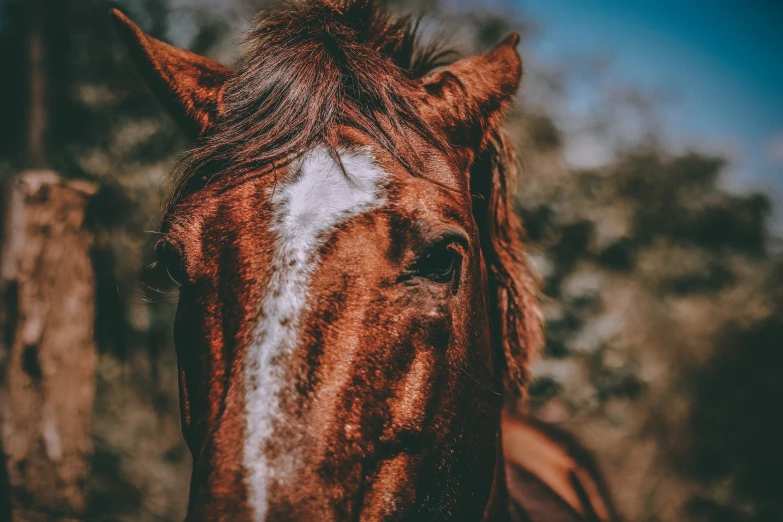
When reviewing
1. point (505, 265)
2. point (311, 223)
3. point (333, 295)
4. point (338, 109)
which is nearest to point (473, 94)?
point (338, 109)

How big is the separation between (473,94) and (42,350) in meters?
3.04

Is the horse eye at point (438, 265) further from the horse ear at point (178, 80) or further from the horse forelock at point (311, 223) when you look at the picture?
the horse ear at point (178, 80)

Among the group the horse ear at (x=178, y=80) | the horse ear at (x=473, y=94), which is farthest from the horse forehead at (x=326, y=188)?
the horse ear at (x=178, y=80)

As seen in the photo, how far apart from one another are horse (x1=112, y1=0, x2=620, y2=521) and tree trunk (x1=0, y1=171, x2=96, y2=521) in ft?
5.55

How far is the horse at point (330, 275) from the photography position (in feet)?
3.94

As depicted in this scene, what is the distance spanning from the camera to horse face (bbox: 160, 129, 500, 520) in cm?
117

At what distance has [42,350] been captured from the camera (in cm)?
312

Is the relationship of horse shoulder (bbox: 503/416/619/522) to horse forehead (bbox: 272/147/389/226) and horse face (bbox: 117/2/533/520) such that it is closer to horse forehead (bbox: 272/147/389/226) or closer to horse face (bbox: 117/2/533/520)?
horse face (bbox: 117/2/533/520)

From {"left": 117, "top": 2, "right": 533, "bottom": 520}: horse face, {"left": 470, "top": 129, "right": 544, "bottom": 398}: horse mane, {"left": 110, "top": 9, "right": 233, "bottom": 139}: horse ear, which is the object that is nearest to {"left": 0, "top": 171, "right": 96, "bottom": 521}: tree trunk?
{"left": 110, "top": 9, "right": 233, "bottom": 139}: horse ear

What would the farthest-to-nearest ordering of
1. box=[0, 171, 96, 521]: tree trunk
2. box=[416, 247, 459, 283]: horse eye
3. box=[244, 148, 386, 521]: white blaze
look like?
box=[0, 171, 96, 521]: tree trunk
box=[416, 247, 459, 283]: horse eye
box=[244, 148, 386, 521]: white blaze

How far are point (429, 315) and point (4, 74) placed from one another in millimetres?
8165

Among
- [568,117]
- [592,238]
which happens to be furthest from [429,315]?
[568,117]

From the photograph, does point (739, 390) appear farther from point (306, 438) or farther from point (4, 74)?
point (4, 74)

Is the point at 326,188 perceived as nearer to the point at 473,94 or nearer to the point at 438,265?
the point at 438,265
